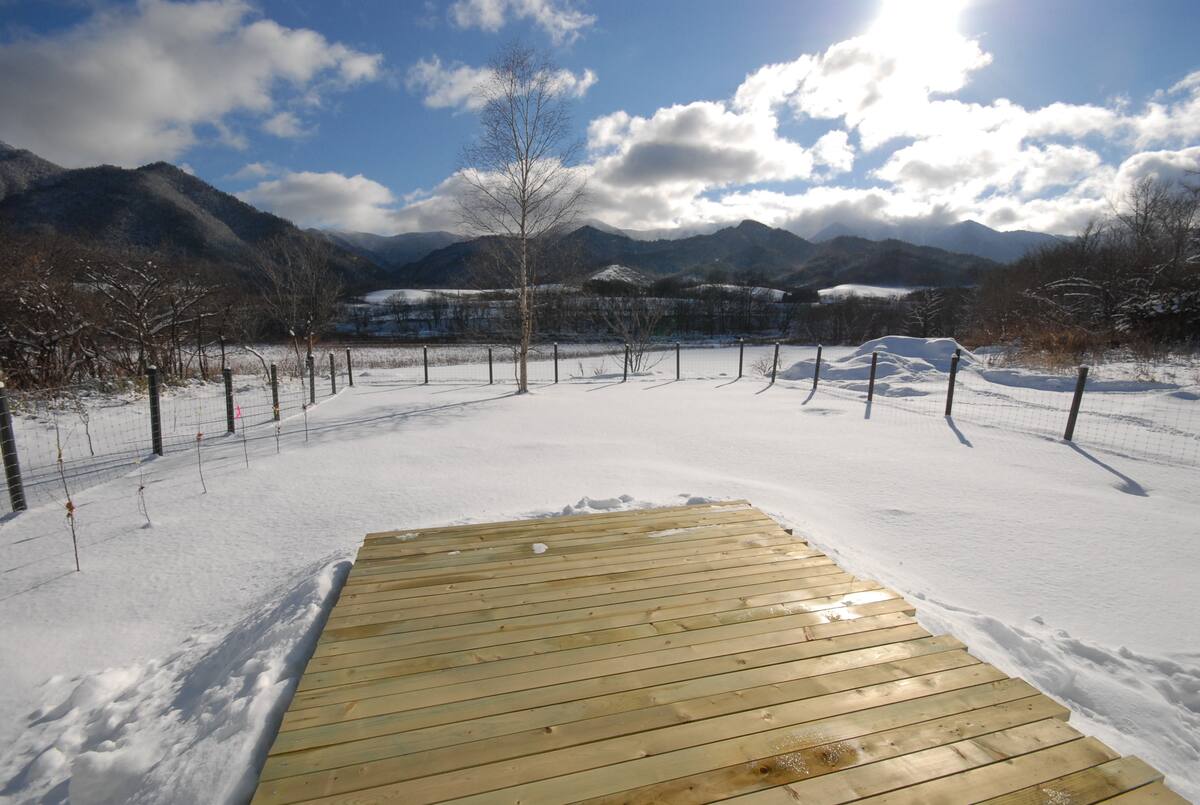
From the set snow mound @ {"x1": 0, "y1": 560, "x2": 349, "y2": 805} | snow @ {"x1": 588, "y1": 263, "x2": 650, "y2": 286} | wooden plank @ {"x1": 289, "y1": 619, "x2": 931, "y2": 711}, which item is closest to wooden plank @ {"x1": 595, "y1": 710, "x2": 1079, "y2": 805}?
wooden plank @ {"x1": 289, "y1": 619, "x2": 931, "y2": 711}

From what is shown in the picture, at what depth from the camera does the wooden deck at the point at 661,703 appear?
1.67 m

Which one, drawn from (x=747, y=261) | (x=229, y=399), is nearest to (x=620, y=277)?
(x=229, y=399)

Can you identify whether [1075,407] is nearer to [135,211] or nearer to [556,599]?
[556,599]

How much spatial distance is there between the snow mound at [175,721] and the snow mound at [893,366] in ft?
42.0

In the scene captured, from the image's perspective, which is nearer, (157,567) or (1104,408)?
(157,567)

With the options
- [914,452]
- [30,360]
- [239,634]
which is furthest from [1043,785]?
[30,360]

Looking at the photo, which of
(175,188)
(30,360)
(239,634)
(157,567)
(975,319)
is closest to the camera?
(239,634)

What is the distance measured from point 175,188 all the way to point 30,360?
79338 millimetres

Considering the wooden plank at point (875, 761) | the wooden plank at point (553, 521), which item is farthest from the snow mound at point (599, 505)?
the wooden plank at point (875, 761)

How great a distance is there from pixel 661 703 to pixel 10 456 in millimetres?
6321

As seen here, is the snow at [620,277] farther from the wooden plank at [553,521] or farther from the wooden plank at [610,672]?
the wooden plank at [610,672]

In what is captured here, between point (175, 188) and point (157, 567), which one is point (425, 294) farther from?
point (157, 567)

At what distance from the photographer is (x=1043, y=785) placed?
170cm

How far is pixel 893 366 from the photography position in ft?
46.7
